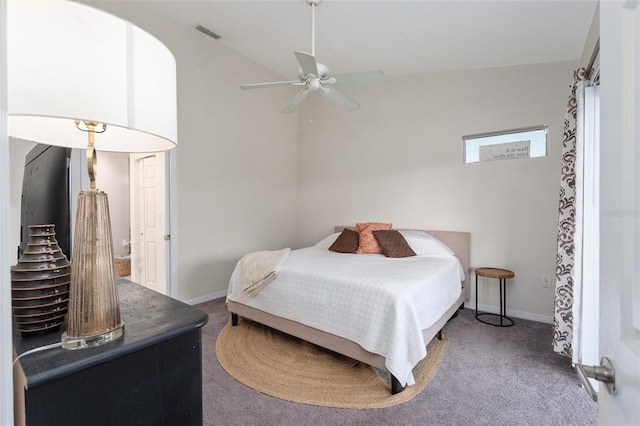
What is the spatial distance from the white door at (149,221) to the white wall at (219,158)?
0.27m

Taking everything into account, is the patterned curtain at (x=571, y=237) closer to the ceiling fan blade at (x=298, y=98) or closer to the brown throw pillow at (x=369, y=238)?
the brown throw pillow at (x=369, y=238)

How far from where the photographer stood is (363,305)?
2061mm

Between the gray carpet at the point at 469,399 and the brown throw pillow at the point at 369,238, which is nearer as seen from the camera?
the gray carpet at the point at 469,399

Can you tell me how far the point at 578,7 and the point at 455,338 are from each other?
2901 mm

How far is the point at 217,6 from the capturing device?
2.89 metres

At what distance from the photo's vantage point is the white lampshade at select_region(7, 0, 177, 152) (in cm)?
56

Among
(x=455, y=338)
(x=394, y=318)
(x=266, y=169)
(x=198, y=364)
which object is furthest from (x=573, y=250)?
(x=266, y=169)

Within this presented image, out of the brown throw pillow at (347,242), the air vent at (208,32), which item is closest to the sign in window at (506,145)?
the brown throw pillow at (347,242)

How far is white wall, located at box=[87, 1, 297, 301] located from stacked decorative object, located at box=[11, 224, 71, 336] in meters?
2.82

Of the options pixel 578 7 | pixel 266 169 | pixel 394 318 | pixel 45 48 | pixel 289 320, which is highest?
pixel 578 7

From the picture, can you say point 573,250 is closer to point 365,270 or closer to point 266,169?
point 365,270

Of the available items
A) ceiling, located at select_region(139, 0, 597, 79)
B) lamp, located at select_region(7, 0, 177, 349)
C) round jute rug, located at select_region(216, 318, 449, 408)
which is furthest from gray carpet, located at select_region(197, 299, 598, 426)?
ceiling, located at select_region(139, 0, 597, 79)

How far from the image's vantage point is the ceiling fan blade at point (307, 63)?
2.11 meters

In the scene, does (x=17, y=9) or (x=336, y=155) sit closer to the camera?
(x=17, y=9)
